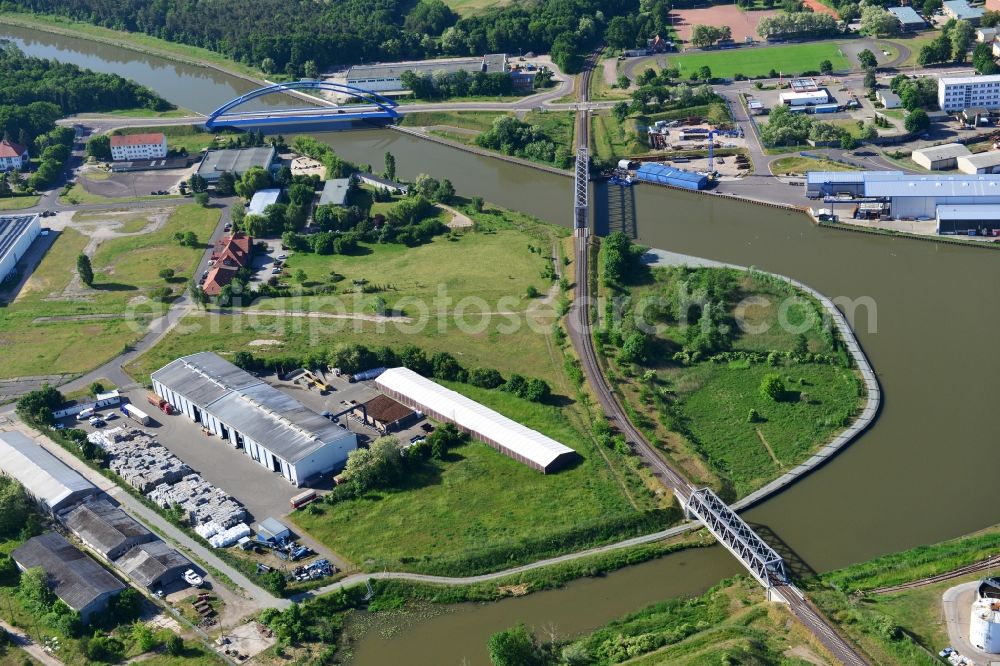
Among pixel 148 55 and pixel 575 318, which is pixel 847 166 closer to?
pixel 575 318

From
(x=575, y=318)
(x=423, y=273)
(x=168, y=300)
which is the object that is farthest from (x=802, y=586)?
(x=168, y=300)

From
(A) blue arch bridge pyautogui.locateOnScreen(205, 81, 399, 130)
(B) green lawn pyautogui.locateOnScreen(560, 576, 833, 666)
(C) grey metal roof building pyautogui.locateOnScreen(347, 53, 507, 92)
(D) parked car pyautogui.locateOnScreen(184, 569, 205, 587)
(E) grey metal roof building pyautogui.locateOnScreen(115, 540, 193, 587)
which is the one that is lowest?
(B) green lawn pyautogui.locateOnScreen(560, 576, 833, 666)

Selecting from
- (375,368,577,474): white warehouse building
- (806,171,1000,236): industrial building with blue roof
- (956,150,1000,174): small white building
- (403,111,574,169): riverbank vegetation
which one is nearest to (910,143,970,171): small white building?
(956,150,1000,174): small white building

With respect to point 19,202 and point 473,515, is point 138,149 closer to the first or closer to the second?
point 19,202

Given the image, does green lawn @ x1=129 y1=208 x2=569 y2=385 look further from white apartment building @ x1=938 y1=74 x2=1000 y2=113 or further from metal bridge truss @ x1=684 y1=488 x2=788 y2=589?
white apartment building @ x1=938 y1=74 x2=1000 y2=113

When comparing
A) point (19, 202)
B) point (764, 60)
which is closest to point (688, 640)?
point (19, 202)

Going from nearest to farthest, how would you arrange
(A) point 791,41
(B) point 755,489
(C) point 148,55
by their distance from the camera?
(B) point 755,489 → (A) point 791,41 → (C) point 148,55
